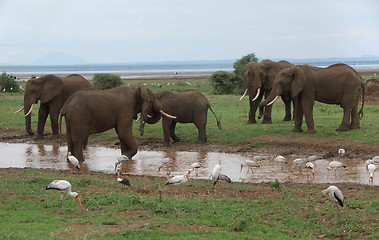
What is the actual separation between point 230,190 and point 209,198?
1.11 m

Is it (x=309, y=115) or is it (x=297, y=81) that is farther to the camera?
(x=297, y=81)

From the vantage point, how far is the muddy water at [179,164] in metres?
15.3

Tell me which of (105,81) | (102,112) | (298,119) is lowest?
(105,81)

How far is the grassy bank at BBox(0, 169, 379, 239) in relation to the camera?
9.29m

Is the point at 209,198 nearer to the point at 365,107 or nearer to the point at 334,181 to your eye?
the point at 334,181

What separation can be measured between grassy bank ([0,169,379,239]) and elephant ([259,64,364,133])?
26.6 feet

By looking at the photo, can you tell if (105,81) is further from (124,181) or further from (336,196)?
(336,196)

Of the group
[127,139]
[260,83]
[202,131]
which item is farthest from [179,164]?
[260,83]

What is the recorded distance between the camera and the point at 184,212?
1058cm

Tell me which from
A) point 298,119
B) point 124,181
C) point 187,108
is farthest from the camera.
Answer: point 298,119

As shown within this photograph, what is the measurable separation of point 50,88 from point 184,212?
13.4m

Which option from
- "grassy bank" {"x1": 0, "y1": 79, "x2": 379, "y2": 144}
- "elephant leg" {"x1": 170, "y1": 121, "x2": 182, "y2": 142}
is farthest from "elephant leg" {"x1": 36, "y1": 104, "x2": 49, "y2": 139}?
"elephant leg" {"x1": 170, "y1": 121, "x2": 182, "y2": 142}

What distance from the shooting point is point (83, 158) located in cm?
1798

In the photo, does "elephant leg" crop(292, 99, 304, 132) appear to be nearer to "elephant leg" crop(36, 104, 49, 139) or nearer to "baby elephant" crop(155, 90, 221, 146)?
"baby elephant" crop(155, 90, 221, 146)
